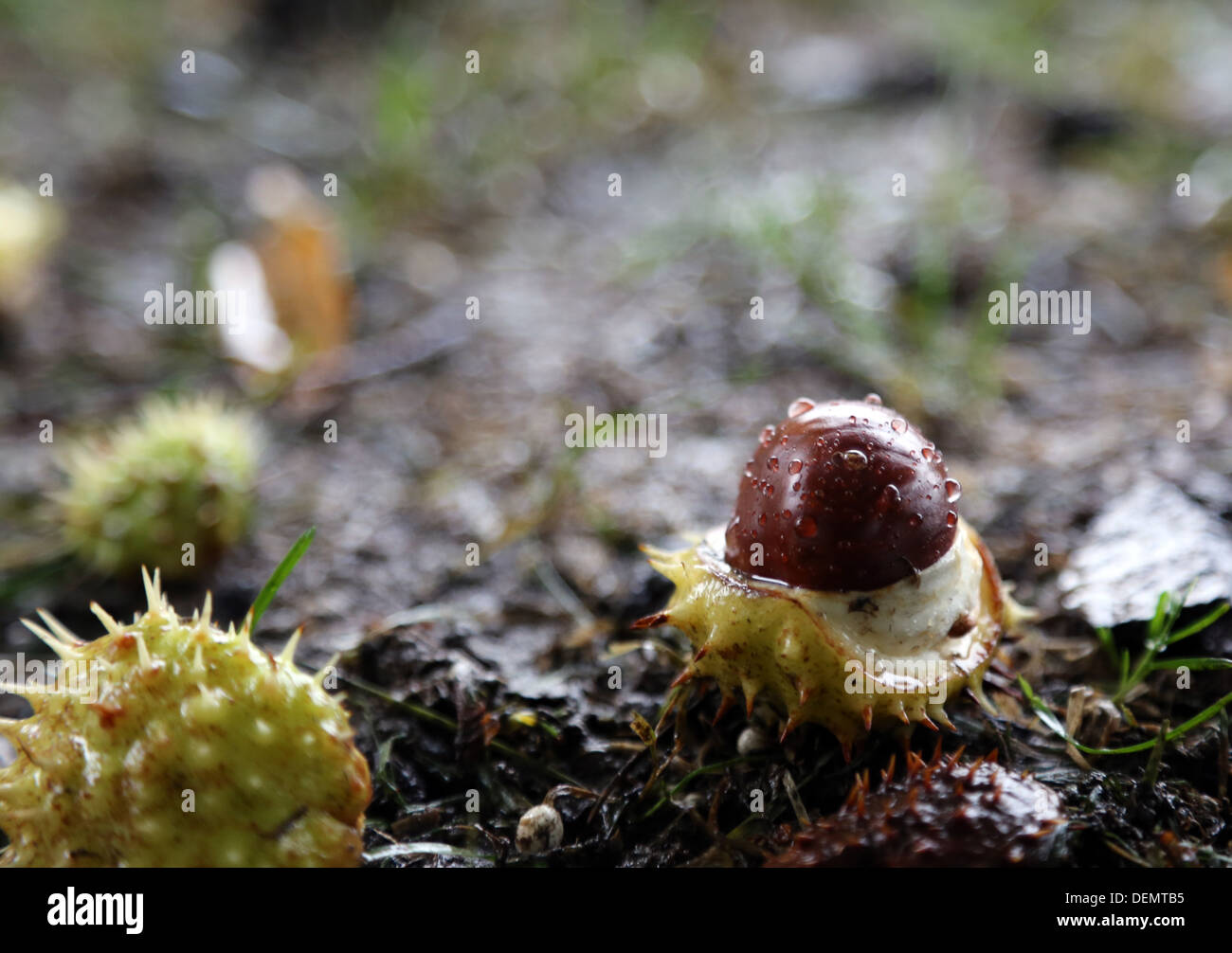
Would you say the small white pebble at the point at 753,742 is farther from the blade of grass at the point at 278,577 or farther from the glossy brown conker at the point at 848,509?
the blade of grass at the point at 278,577

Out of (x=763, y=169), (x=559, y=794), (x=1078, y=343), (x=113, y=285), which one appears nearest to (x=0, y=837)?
(x=559, y=794)

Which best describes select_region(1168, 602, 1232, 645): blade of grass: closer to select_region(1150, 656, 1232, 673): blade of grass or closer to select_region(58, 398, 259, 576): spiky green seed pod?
select_region(1150, 656, 1232, 673): blade of grass

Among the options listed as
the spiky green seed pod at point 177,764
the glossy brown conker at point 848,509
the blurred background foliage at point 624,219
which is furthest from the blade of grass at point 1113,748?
the spiky green seed pod at point 177,764

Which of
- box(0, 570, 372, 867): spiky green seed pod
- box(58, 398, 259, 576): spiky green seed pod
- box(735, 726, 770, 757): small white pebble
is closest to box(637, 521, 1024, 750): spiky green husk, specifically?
box(735, 726, 770, 757): small white pebble

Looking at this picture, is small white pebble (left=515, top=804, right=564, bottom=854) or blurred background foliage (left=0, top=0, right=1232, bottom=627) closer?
small white pebble (left=515, top=804, right=564, bottom=854)

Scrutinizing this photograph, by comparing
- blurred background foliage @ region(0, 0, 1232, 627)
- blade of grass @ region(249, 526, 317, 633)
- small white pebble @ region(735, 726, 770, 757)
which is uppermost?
blurred background foliage @ region(0, 0, 1232, 627)

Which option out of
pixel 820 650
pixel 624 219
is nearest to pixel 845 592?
pixel 820 650

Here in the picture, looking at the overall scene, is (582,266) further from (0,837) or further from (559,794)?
(0,837)
